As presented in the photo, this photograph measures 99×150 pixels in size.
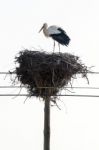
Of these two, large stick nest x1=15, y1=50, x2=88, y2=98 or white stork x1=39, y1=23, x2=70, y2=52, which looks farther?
white stork x1=39, y1=23, x2=70, y2=52

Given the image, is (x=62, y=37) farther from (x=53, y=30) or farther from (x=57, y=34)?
(x=53, y=30)

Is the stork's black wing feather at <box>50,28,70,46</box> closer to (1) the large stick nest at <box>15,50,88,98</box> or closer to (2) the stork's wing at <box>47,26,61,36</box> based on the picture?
(2) the stork's wing at <box>47,26,61,36</box>

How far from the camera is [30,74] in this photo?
1290 cm

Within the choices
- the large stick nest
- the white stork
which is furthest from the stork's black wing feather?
the large stick nest

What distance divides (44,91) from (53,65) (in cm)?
69

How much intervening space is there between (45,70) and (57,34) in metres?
3.07

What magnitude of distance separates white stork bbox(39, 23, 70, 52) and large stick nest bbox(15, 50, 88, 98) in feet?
Result: 6.05

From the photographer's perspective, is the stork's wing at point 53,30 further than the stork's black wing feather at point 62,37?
Yes

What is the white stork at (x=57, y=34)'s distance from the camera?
15286mm

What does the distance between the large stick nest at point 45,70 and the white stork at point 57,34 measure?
6.05 ft

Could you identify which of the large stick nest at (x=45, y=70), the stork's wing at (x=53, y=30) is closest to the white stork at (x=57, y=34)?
the stork's wing at (x=53, y=30)

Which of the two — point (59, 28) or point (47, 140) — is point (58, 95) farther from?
point (59, 28)

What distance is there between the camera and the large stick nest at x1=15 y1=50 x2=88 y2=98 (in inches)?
503

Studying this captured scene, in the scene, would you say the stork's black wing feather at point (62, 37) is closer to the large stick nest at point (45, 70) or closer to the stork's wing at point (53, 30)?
the stork's wing at point (53, 30)
